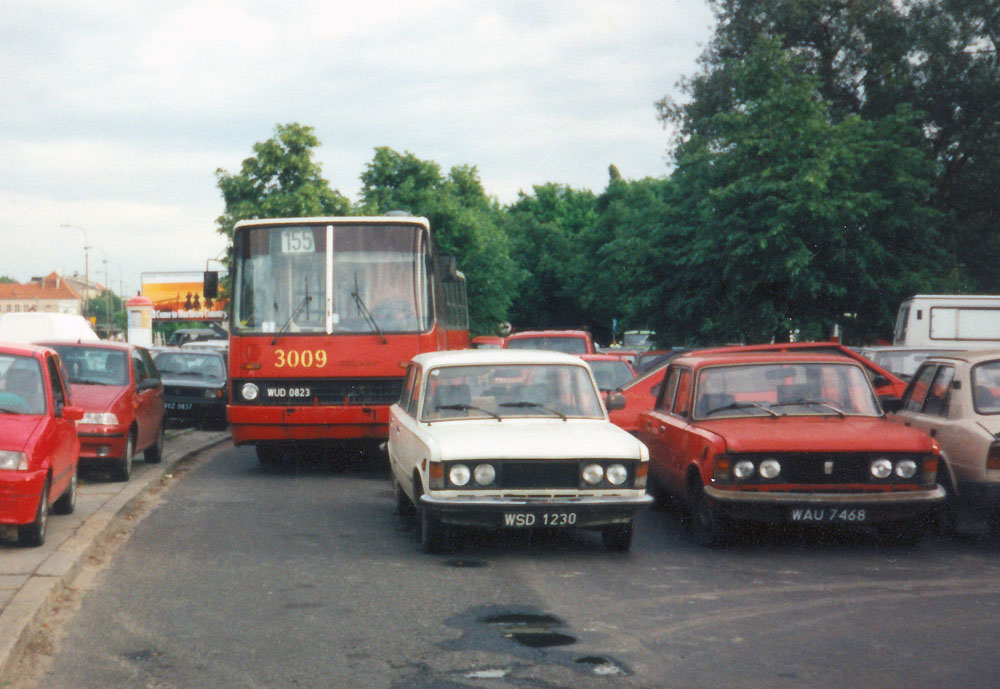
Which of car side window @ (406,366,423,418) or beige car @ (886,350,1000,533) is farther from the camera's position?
car side window @ (406,366,423,418)

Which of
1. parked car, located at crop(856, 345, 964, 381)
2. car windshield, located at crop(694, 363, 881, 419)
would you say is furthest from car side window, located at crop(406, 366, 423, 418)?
parked car, located at crop(856, 345, 964, 381)

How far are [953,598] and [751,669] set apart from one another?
2325 millimetres

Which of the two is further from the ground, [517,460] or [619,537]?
[517,460]

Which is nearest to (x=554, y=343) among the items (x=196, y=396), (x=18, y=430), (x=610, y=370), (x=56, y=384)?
(x=610, y=370)

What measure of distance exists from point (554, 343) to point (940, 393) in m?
13.6

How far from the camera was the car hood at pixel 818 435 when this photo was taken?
9281 mm

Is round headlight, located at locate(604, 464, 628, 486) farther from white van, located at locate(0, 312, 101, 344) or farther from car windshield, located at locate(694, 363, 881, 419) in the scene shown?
white van, located at locate(0, 312, 101, 344)

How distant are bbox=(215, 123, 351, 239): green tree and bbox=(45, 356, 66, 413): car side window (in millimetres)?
50023

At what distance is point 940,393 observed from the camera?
10648 mm

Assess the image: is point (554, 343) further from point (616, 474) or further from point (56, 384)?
point (616, 474)

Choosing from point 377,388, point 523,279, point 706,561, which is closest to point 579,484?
point 706,561

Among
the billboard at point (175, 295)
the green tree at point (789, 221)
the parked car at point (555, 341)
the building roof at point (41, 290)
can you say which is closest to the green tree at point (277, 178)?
the billboard at point (175, 295)

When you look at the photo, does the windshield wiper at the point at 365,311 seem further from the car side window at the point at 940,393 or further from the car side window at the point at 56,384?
the car side window at the point at 940,393

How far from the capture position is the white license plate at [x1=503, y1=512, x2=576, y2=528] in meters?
8.88
